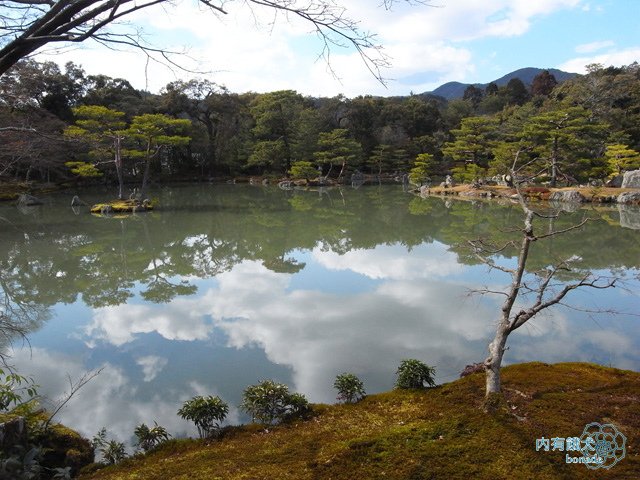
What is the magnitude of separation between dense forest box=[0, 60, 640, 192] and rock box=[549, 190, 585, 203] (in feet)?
5.21

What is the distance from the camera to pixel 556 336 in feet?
18.5

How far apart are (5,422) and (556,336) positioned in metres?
5.85

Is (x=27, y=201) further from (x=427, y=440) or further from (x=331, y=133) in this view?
(x=427, y=440)

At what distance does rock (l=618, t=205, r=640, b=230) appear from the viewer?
13.3 metres

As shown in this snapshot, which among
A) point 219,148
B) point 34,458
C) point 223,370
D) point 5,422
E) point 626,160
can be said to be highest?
point 219,148

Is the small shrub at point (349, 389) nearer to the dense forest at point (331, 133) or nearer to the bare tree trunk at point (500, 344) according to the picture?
the bare tree trunk at point (500, 344)

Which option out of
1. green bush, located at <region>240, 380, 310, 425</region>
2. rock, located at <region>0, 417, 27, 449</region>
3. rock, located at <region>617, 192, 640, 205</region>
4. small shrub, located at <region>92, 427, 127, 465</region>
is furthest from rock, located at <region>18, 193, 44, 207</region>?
rock, located at <region>617, 192, 640, 205</region>

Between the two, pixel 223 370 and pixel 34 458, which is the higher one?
pixel 34 458

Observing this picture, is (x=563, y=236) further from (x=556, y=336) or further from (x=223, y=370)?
(x=223, y=370)

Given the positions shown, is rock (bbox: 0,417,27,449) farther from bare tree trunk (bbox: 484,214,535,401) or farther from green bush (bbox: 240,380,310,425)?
bare tree trunk (bbox: 484,214,535,401)

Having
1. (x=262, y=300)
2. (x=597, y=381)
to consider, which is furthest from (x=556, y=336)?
(x=262, y=300)

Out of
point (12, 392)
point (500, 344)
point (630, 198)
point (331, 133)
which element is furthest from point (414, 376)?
point (331, 133)

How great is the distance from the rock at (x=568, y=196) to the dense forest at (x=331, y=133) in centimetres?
159

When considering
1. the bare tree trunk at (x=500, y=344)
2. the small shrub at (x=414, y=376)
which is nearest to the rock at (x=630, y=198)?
the bare tree trunk at (x=500, y=344)
